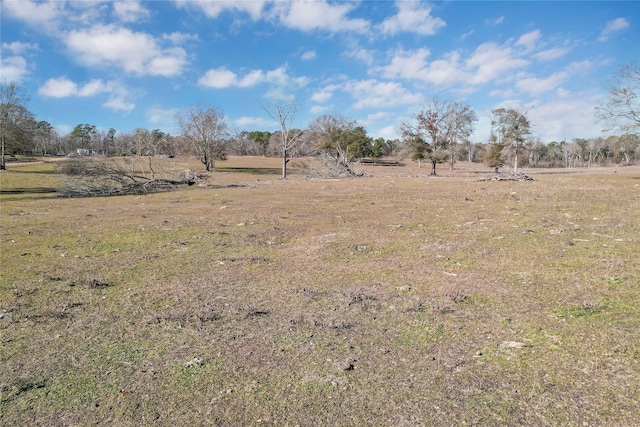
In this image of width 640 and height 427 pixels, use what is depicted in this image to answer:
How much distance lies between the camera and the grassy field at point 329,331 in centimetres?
273

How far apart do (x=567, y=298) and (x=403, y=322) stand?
215 cm

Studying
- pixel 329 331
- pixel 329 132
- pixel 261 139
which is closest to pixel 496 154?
pixel 329 132

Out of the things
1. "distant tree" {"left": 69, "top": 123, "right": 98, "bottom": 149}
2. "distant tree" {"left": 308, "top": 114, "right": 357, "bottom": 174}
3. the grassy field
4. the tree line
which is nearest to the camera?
the grassy field

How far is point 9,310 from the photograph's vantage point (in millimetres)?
4594

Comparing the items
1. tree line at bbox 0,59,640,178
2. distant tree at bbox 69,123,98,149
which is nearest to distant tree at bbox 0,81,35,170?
tree line at bbox 0,59,640,178

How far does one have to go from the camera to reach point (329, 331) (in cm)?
394

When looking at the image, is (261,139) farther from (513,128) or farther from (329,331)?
(329,331)

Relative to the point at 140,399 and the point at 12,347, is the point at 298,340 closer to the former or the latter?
the point at 140,399

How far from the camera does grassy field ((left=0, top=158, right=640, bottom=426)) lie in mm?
2727

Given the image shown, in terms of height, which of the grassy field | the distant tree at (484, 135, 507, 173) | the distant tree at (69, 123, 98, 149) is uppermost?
the distant tree at (69, 123, 98, 149)

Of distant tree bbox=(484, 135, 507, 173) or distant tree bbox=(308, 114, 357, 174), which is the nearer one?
distant tree bbox=(484, 135, 507, 173)

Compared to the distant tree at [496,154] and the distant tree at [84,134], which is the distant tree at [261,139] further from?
the distant tree at [496,154]

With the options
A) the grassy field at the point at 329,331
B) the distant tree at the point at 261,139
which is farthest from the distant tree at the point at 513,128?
the distant tree at the point at 261,139

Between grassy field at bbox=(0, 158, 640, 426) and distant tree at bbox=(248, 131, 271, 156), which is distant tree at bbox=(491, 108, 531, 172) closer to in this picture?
grassy field at bbox=(0, 158, 640, 426)
